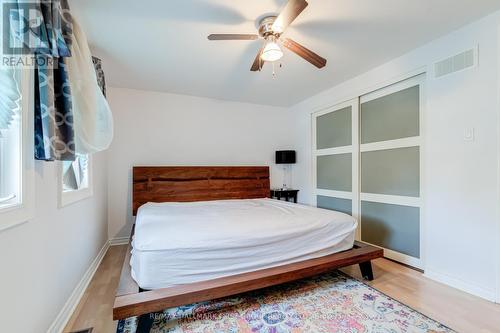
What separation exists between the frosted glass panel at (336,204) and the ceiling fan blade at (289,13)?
100 inches

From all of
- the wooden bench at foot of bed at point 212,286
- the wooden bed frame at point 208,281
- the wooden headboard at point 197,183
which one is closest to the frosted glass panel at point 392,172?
the wooden bed frame at point 208,281

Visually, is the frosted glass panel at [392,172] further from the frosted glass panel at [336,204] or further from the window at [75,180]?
the window at [75,180]

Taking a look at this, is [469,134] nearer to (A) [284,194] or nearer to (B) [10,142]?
(A) [284,194]

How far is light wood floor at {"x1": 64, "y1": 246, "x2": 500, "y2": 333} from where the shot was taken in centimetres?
162

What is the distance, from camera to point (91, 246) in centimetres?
243

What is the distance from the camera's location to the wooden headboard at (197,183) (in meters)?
3.44

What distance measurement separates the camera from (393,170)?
2.76m

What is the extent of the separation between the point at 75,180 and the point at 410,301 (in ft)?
10.1

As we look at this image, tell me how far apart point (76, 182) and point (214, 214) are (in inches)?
51.4

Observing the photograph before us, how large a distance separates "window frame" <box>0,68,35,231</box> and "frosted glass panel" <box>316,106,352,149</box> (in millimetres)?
3348

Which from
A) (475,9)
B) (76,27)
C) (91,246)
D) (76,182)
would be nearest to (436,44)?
(475,9)

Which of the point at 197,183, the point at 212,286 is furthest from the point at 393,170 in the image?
the point at 197,183

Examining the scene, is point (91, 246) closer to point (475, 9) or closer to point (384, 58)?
point (384, 58)
